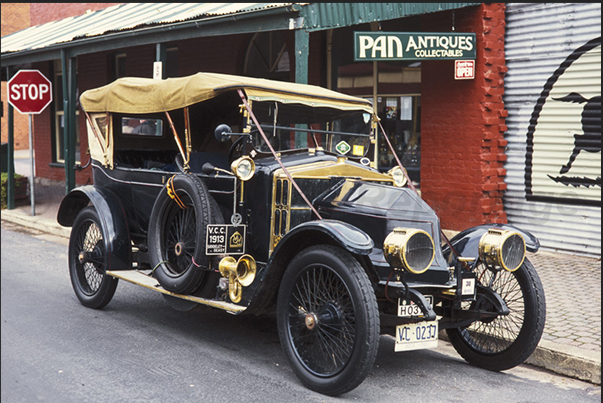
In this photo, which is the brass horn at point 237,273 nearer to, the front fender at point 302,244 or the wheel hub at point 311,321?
the front fender at point 302,244

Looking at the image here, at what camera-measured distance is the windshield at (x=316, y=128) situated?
217 inches

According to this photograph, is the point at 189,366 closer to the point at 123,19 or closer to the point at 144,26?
the point at 144,26

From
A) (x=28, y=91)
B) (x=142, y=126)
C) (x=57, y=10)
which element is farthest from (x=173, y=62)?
(x=142, y=126)

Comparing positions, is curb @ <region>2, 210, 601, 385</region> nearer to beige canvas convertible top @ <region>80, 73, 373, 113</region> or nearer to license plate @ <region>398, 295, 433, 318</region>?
license plate @ <region>398, 295, 433, 318</region>

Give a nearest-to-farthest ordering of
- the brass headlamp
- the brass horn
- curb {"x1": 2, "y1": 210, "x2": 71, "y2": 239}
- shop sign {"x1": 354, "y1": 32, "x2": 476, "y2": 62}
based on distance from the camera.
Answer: the brass headlamp → the brass horn → shop sign {"x1": 354, "y1": 32, "x2": 476, "y2": 62} → curb {"x1": 2, "y1": 210, "x2": 71, "y2": 239}

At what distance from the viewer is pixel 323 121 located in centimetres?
595

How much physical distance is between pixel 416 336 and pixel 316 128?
2.36 metres

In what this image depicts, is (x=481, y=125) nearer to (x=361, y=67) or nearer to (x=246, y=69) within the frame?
(x=361, y=67)

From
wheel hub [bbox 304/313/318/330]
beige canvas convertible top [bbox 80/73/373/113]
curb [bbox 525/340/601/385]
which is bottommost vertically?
curb [bbox 525/340/601/385]

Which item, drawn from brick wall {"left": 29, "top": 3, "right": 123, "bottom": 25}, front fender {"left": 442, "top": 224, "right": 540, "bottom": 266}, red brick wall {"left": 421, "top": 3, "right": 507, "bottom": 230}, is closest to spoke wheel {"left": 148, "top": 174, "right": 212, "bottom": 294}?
front fender {"left": 442, "top": 224, "right": 540, "bottom": 266}

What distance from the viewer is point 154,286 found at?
18.4ft

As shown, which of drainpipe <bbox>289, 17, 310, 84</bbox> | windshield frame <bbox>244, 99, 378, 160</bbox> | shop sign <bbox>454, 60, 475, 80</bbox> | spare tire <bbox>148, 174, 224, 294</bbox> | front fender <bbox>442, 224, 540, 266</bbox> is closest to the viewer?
front fender <bbox>442, 224, 540, 266</bbox>

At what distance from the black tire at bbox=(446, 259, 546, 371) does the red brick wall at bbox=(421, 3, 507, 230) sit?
426 cm

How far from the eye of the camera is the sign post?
12262 mm
